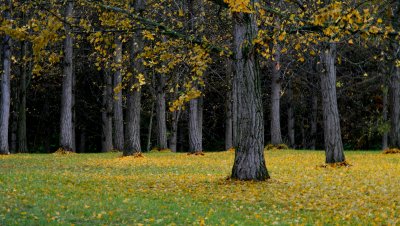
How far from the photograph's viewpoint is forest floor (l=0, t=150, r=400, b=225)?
11758 mm

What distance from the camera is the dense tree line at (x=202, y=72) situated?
631 inches

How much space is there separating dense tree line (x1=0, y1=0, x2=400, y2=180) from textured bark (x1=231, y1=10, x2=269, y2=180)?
0.10ft

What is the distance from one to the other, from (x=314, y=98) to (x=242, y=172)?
93.5 ft

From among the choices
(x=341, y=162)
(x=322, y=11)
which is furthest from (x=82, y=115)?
(x=322, y=11)

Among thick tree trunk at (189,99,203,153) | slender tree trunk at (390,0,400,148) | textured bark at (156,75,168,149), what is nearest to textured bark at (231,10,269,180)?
thick tree trunk at (189,99,203,153)

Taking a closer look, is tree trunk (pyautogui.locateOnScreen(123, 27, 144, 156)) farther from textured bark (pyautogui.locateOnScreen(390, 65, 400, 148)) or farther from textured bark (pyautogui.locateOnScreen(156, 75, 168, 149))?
textured bark (pyautogui.locateOnScreen(390, 65, 400, 148))

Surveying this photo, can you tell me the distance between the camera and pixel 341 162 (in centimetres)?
2253

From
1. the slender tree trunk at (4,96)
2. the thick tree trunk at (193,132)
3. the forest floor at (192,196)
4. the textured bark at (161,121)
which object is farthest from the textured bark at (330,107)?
the slender tree trunk at (4,96)

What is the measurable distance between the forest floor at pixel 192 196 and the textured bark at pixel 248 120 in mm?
575

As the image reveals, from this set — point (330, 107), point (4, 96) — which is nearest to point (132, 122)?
point (4, 96)

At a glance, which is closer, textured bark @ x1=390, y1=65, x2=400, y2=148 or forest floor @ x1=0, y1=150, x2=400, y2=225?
forest floor @ x1=0, y1=150, x2=400, y2=225

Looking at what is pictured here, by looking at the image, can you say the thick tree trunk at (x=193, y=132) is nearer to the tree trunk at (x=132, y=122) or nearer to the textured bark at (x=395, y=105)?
the tree trunk at (x=132, y=122)

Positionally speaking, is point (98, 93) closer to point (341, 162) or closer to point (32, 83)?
point (32, 83)

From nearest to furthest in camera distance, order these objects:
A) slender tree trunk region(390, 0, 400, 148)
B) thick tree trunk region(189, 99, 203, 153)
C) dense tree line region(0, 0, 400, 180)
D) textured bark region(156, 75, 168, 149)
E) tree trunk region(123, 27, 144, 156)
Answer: dense tree line region(0, 0, 400, 180) < tree trunk region(123, 27, 144, 156) < slender tree trunk region(390, 0, 400, 148) < thick tree trunk region(189, 99, 203, 153) < textured bark region(156, 75, 168, 149)
